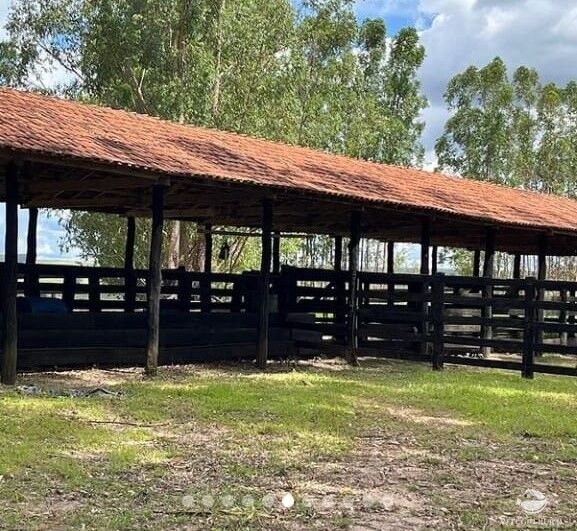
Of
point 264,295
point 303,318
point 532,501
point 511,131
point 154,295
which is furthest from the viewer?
point 511,131

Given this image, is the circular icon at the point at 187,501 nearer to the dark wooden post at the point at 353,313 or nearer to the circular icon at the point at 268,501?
the circular icon at the point at 268,501

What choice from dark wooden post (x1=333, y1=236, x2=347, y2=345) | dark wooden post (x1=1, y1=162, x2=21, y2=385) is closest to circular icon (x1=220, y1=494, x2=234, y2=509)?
dark wooden post (x1=1, y1=162, x2=21, y2=385)

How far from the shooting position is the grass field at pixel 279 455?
14.7ft

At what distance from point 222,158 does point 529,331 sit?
16.8 feet

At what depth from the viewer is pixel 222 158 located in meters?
11.8

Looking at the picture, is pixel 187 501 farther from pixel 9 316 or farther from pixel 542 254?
pixel 542 254

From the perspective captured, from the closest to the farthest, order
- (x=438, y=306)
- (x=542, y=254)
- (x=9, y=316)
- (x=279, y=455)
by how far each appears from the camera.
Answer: (x=279, y=455) → (x=9, y=316) → (x=438, y=306) → (x=542, y=254)

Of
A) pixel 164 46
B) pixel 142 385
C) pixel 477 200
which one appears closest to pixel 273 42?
pixel 164 46

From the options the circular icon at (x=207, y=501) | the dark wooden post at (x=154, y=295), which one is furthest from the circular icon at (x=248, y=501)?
the dark wooden post at (x=154, y=295)

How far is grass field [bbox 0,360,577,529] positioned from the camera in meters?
4.49

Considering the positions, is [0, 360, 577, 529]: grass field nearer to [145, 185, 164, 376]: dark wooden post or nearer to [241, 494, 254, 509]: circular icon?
[241, 494, 254, 509]: circular icon

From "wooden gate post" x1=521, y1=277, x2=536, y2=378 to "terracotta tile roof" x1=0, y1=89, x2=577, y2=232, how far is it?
2147 mm

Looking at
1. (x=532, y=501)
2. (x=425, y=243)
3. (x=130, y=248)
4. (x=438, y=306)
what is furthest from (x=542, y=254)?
(x=532, y=501)

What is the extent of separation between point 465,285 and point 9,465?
8.18 meters
